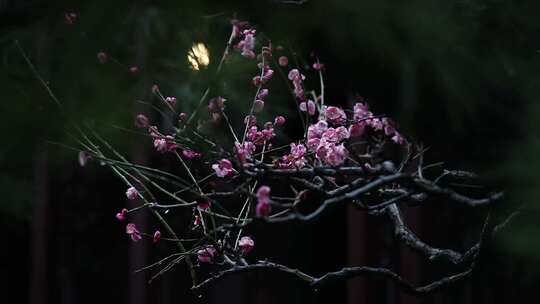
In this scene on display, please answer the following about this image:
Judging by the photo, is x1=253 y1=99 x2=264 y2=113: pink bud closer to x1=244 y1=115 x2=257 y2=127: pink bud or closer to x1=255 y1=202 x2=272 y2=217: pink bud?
x1=244 y1=115 x2=257 y2=127: pink bud

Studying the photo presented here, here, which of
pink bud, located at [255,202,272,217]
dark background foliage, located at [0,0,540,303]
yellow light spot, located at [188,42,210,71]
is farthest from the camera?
pink bud, located at [255,202,272,217]

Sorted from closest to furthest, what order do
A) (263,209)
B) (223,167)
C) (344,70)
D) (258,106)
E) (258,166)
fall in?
(344,70)
(263,209)
(258,166)
(223,167)
(258,106)

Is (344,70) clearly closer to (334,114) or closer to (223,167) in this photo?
(223,167)

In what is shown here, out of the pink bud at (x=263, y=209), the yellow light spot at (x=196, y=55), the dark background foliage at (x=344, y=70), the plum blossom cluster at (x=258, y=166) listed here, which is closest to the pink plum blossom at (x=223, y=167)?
the plum blossom cluster at (x=258, y=166)

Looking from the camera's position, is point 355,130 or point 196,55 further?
point 355,130

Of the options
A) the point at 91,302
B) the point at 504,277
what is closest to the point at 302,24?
the point at 504,277

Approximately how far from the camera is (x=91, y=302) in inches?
178

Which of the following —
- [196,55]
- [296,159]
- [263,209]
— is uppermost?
[196,55]

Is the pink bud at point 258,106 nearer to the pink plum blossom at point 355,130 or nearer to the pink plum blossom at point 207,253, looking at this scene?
the pink plum blossom at point 355,130

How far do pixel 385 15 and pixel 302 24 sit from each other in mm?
75

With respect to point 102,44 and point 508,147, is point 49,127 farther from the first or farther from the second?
point 508,147

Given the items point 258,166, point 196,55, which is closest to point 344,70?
point 196,55

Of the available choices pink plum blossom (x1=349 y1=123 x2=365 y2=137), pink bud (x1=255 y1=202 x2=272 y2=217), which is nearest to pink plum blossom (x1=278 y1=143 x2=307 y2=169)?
pink plum blossom (x1=349 y1=123 x2=365 y2=137)

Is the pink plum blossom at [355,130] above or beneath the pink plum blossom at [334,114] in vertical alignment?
beneath
